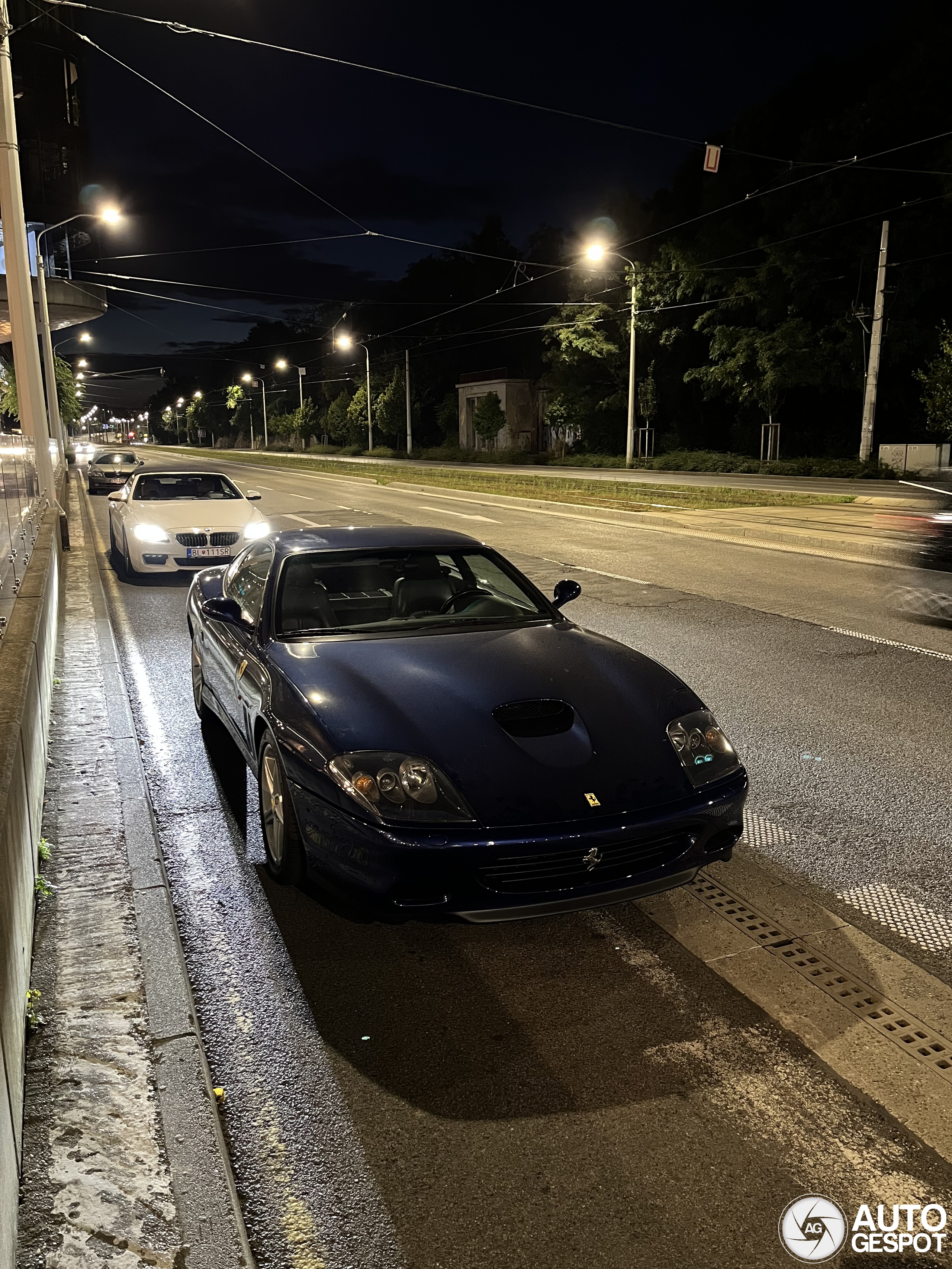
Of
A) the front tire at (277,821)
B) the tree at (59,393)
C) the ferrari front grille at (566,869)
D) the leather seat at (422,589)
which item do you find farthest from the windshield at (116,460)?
the ferrari front grille at (566,869)

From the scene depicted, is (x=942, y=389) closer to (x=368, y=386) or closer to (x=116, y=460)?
(x=116, y=460)

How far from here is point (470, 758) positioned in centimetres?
360

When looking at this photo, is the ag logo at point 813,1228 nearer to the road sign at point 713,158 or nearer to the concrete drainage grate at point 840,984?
the concrete drainage grate at point 840,984

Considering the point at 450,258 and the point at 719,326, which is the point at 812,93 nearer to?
the point at 719,326

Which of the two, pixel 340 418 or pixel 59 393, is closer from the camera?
pixel 59 393

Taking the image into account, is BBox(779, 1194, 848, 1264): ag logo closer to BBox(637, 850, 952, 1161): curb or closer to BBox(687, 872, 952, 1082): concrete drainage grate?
BBox(637, 850, 952, 1161): curb

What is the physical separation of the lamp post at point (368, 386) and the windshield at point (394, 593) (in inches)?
2132

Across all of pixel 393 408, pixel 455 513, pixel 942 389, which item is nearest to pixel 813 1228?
pixel 455 513

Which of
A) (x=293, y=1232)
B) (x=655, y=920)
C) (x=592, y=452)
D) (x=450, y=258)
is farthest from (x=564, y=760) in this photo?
(x=450, y=258)

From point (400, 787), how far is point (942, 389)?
111 feet

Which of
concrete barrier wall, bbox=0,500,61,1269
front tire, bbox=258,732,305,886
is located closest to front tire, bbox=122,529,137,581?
concrete barrier wall, bbox=0,500,61,1269

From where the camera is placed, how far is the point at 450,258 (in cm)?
10512

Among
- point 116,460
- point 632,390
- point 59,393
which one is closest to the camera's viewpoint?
point 116,460

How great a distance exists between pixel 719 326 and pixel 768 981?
4798cm
